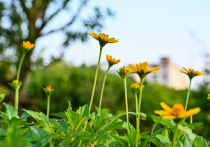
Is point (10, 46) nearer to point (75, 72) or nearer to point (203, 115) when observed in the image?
point (75, 72)

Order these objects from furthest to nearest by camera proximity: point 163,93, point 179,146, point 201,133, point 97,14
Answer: point 163,93
point 201,133
point 97,14
point 179,146

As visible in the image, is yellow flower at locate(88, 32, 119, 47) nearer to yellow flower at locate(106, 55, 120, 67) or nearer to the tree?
yellow flower at locate(106, 55, 120, 67)

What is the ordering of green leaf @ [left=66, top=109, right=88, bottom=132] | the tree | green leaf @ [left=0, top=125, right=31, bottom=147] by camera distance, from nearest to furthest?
1. green leaf @ [left=0, top=125, right=31, bottom=147]
2. green leaf @ [left=66, top=109, right=88, bottom=132]
3. the tree

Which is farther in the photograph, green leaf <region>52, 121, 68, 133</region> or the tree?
the tree

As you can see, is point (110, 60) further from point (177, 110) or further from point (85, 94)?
point (85, 94)

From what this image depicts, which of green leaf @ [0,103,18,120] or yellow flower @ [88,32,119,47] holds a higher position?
yellow flower @ [88,32,119,47]

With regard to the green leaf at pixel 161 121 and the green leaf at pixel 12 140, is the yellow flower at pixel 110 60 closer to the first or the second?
the green leaf at pixel 161 121

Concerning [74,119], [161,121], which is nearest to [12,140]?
[74,119]

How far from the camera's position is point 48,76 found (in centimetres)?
450

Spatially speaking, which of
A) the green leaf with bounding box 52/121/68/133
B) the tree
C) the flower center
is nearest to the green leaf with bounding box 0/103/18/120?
the green leaf with bounding box 52/121/68/133

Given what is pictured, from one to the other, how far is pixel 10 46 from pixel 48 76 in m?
1.64

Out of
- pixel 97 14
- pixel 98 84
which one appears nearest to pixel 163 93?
pixel 98 84

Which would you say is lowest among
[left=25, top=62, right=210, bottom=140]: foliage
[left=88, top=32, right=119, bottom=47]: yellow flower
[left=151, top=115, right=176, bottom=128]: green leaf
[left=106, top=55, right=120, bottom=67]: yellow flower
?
[left=25, top=62, right=210, bottom=140]: foliage

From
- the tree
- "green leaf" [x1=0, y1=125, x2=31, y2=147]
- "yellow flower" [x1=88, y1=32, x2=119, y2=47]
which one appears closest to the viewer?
"green leaf" [x1=0, y1=125, x2=31, y2=147]
